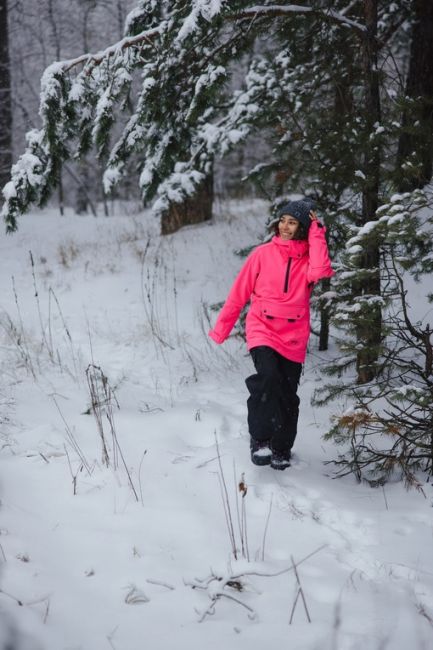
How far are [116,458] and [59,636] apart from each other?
1.52m

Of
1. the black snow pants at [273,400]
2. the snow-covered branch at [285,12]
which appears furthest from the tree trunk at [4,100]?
the black snow pants at [273,400]

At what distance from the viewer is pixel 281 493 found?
328 cm

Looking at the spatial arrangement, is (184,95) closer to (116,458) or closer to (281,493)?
(116,458)

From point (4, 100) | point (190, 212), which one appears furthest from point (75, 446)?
point (4, 100)

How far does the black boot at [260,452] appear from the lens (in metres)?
3.51

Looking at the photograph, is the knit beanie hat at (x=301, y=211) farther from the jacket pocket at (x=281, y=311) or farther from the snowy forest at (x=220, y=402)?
the jacket pocket at (x=281, y=311)

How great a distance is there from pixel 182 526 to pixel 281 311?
1.61 meters

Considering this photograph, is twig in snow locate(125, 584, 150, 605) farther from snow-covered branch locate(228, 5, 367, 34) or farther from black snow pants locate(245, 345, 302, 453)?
snow-covered branch locate(228, 5, 367, 34)

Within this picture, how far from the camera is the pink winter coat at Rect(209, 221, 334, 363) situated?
11.6ft

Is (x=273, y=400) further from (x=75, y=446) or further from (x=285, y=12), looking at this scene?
(x=285, y=12)

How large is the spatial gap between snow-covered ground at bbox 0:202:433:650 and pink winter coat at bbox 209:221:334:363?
37.2 inches

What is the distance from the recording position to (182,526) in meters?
2.91

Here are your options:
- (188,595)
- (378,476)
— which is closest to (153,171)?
(378,476)

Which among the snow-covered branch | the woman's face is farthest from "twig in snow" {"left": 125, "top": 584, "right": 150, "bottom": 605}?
the snow-covered branch
